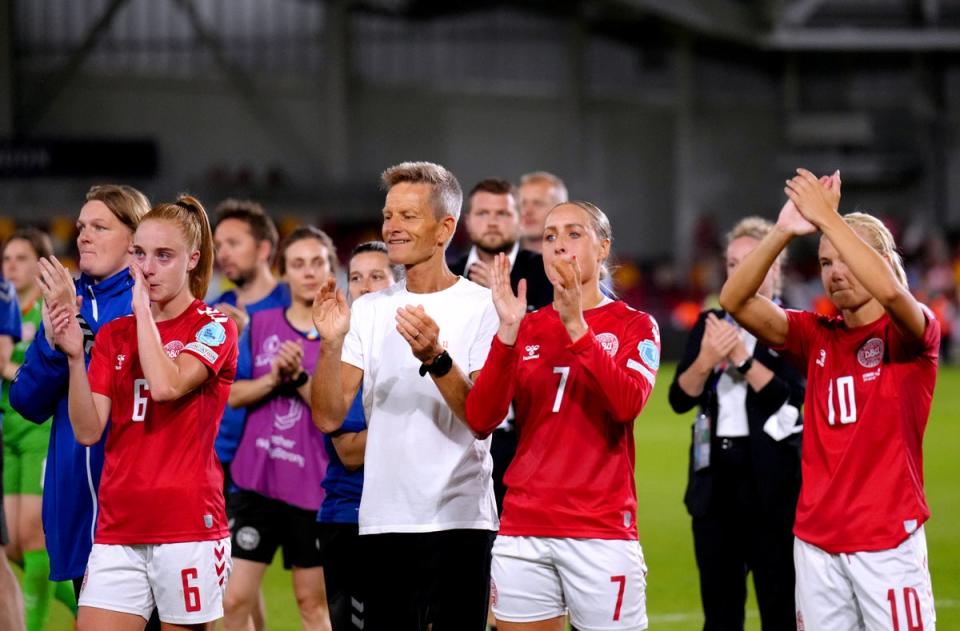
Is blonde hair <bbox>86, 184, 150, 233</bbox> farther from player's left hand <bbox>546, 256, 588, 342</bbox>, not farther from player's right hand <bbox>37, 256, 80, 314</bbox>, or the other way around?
player's left hand <bbox>546, 256, 588, 342</bbox>

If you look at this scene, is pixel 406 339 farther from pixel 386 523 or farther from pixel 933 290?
pixel 933 290

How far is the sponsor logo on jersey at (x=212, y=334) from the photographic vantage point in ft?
14.7

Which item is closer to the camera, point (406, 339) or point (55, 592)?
point (406, 339)

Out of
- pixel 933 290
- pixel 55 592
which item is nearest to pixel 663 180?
pixel 933 290

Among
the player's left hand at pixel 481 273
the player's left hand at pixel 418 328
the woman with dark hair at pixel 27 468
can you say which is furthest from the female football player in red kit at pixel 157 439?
the player's left hand at pixel 481 273

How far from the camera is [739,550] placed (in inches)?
231

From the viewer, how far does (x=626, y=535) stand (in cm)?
436

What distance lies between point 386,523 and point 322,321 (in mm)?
706

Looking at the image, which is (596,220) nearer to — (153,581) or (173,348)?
(173,348)

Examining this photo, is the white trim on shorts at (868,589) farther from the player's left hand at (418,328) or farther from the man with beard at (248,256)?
the man with beard at (248,256)

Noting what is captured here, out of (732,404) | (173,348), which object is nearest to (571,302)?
(173,348)

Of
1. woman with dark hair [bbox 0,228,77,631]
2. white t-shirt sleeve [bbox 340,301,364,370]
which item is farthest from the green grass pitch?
white t-shirt sleeve [bbox 340,301,364,370]

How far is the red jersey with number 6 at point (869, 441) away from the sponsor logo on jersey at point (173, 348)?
6.99 feet

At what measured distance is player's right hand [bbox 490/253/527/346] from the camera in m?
4.20
